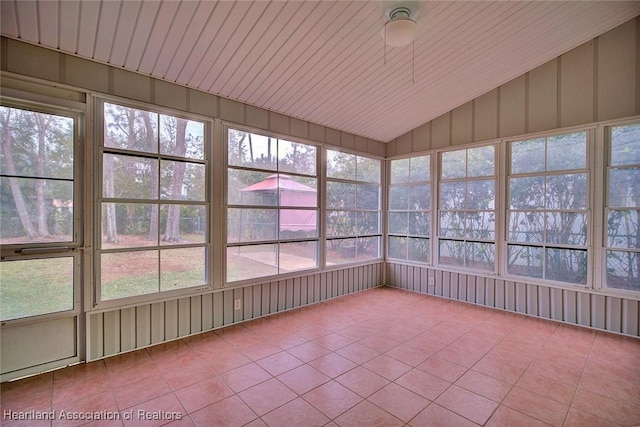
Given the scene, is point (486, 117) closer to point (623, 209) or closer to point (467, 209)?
point (467, 209)

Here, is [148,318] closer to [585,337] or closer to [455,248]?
[455,248]

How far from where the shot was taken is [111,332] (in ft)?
9.04

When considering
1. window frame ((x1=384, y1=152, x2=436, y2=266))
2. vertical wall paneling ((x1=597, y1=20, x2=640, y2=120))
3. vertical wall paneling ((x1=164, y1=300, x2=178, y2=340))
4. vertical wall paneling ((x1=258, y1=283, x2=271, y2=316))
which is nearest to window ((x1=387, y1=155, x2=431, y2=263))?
window frame ((x1=384, y1=152, x2=436, y2=266))

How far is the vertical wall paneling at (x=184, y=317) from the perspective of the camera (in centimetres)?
316

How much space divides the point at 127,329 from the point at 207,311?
765 mm

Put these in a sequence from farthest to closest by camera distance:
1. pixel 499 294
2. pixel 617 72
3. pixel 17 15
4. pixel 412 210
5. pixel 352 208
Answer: pixel 412 210 < pixel 352 208 < pixel 499 294 < pixel 617 72 < pixel 17 15

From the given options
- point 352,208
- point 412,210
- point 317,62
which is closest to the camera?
point 317,62

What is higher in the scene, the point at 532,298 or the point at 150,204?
the point at 150,204

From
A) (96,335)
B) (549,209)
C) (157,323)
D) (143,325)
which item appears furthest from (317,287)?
(549,209)

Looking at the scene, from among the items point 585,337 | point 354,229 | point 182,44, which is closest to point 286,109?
point 182,44

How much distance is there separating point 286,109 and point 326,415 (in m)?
3.32

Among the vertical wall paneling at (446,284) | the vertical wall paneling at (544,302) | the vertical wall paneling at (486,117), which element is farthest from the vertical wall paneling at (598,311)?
the vertical wall paneling at (486,117)

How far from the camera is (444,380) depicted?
240 centimetres

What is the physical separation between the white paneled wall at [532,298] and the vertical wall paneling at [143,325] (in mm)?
3885
